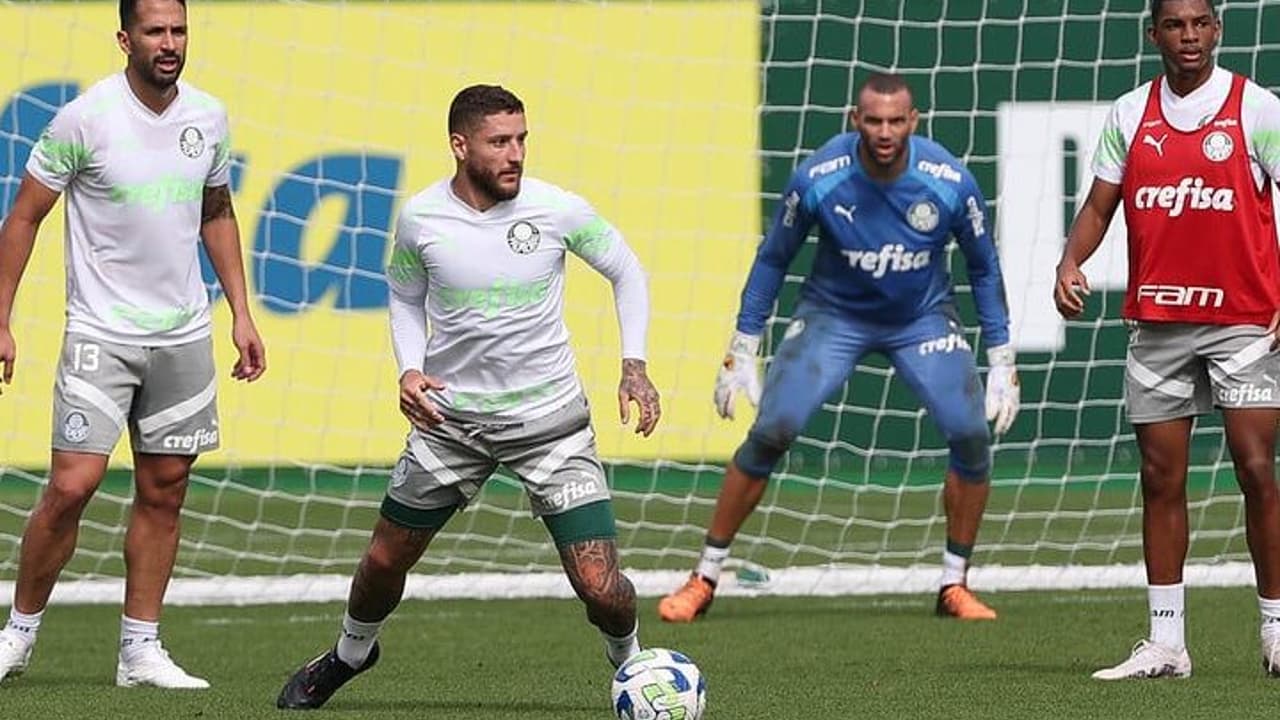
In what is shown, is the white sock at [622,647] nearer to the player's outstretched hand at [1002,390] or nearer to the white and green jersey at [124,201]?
the white and green jersey at [124,201]

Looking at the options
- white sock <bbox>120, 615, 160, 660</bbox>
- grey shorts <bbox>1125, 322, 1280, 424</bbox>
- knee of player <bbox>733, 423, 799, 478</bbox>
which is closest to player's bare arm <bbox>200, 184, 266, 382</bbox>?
white sock <bbox>120, 615, 160, 660</bbox>

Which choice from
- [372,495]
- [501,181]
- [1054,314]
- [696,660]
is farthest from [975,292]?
[372,495]

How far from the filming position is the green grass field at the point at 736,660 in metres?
7.69

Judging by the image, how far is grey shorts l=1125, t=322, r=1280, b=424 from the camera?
26.5ft

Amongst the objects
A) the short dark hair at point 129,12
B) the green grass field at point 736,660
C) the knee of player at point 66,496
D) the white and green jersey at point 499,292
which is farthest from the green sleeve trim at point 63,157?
the green grass field at point 736,660

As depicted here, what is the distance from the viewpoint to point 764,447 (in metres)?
10.6

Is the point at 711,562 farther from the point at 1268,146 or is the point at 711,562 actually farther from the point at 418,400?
the point at 418,400

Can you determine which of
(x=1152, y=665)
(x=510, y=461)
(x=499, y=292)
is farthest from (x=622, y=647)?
(x=1152, y=665)

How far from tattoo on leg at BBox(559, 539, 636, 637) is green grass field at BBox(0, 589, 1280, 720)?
315 millimetres

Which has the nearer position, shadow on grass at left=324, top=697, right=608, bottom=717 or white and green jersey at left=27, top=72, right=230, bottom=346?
shadow on grass at left=324, top=697, right=608, bottom=717

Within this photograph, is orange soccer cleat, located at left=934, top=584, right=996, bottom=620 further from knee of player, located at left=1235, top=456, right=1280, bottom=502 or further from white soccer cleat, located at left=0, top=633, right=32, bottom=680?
white soccer cleat, located at left=0, top=633, right=32, bottom=680

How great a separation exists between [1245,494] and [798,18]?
7.78 metres

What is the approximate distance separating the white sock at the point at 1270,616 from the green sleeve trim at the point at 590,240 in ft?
7.76

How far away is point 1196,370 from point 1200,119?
2.51 feet
